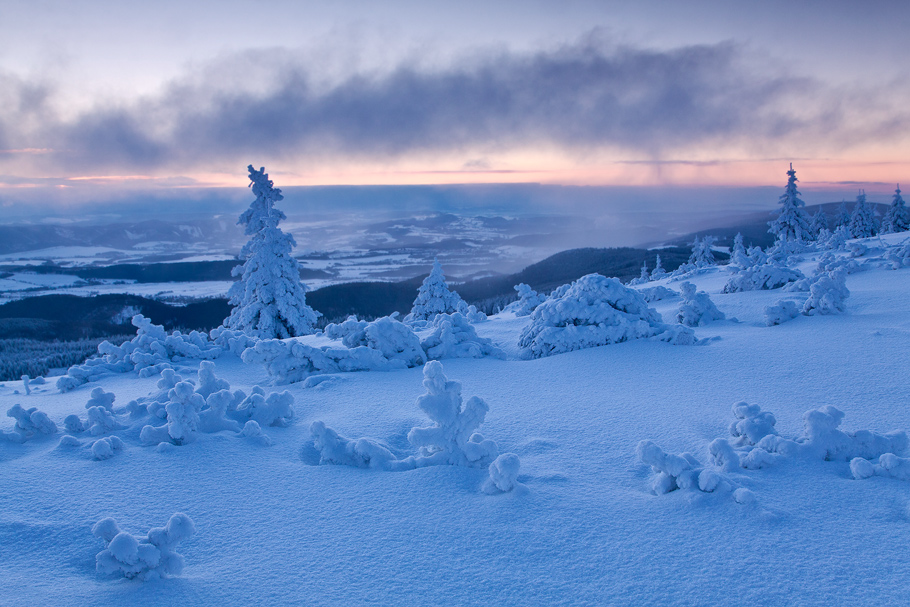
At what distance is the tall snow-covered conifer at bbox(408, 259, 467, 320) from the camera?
2873 cm

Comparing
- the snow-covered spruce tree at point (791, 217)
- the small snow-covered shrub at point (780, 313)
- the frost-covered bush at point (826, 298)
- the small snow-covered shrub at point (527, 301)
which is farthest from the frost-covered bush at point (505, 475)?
the snow-covered spruce tree at point (791, 217)

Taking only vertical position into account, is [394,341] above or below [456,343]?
above

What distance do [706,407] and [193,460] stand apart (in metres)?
4.16

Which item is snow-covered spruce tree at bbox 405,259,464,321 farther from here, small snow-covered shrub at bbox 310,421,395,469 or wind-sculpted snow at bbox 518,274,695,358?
small snow-covered shrub at bbox 310,421,395,469

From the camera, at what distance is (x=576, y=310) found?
7.37 m

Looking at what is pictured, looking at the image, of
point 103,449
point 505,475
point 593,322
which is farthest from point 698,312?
point 103,449

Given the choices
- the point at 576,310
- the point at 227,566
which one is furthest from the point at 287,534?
the point at 576,310

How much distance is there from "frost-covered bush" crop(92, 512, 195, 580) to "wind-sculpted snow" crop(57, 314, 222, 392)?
5267mm

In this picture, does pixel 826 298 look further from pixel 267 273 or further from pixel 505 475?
pixel 267 273

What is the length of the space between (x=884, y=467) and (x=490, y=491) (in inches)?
91.7

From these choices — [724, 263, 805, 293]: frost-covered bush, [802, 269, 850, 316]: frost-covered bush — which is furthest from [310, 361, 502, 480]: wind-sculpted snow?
[724, 263, 805, 293]: frost-covered bush

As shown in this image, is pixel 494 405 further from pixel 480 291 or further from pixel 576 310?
pixel 480 291

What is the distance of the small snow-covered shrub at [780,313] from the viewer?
716 centimetres

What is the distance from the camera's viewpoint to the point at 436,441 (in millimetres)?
3412
